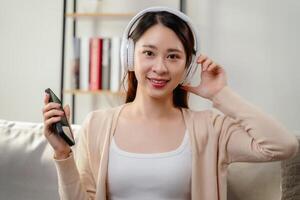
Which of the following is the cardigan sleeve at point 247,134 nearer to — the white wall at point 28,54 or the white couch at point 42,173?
the white couch at point 42,173

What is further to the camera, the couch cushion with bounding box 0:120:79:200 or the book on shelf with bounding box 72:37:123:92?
the book on shelf with bounding box 72:37:123:92

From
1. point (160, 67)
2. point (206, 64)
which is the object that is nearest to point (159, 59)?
point (160, 67)

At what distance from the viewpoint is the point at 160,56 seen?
1.08 meters

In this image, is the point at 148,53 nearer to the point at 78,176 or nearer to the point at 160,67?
the point at 160,67

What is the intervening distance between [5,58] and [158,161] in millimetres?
1650

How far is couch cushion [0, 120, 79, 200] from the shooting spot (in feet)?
4.41

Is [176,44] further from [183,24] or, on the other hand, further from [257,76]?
[257,76]

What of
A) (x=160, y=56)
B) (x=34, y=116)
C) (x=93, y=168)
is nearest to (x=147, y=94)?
(x=160, y=56)

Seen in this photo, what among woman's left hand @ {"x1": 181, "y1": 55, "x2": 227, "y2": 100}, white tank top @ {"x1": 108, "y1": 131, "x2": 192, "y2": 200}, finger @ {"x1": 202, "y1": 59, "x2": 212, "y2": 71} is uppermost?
finger @ {"x1": 202, "y1": 59, "x2": 212, "y2": 71}

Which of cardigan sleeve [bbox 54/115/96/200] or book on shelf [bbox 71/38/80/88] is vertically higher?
book on shelf [bbox 71/38/80/88]

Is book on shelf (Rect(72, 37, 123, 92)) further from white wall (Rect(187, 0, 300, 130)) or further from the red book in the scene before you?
white wall (Rect(187, 0, 300, 130))

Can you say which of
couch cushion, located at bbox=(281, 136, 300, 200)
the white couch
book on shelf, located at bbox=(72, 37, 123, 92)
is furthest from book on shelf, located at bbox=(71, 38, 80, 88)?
couch cushion, located at bbox=(281, 136, 300, 200)

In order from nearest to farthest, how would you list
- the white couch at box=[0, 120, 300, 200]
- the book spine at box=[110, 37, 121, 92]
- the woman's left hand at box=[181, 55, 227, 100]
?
the woman's left hand at box=[181, 55, 227, 100] → the white couch at box=[0, 120, 300, 200] → the book spine at box=[110, 37, 121, 92]

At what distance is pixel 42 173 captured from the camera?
4.43 ft
